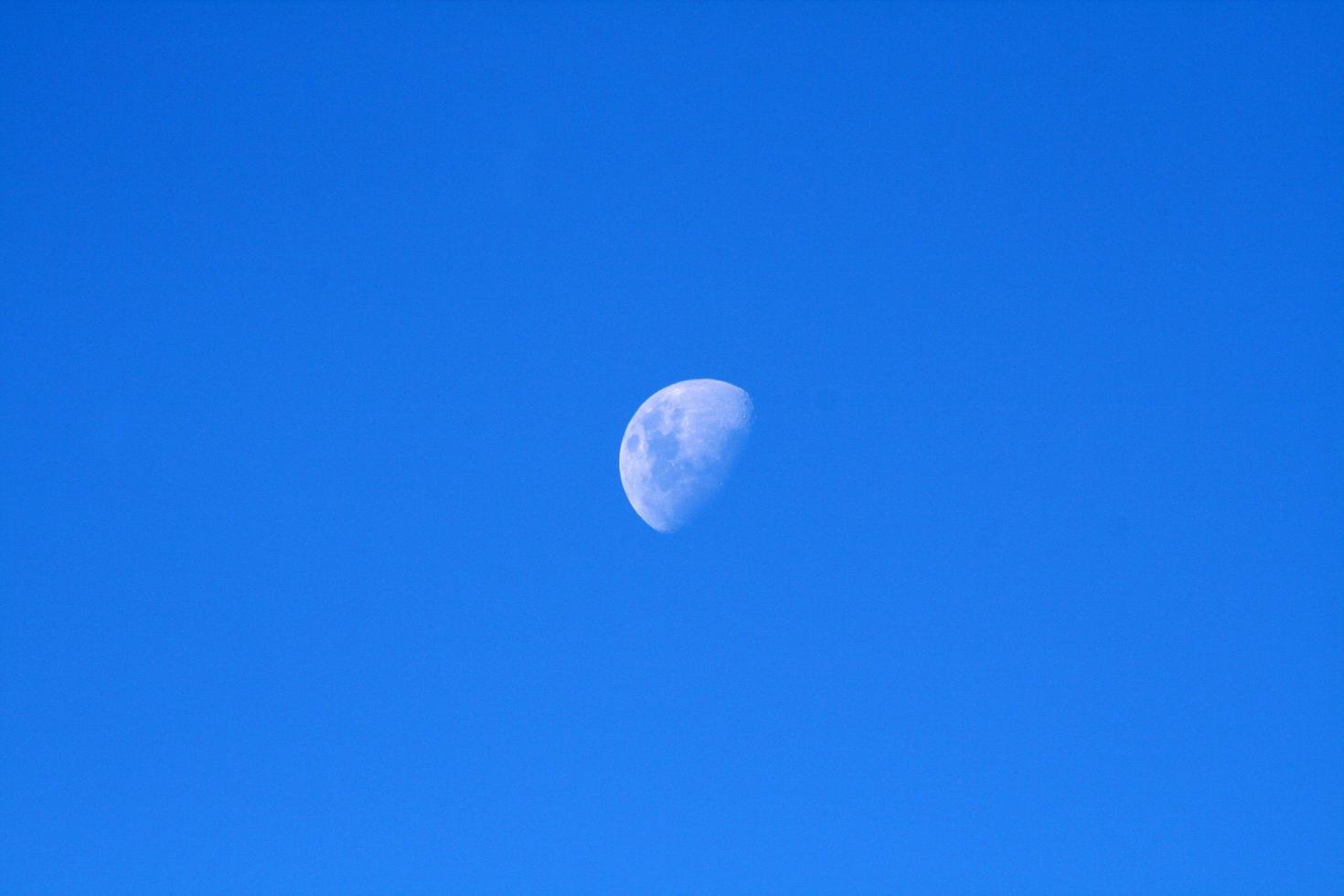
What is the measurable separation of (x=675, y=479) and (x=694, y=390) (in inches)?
72.7

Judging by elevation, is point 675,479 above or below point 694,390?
below

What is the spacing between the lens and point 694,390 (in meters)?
17.0

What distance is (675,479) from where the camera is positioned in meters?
16.3
